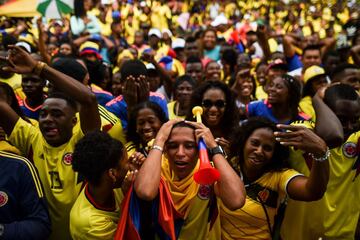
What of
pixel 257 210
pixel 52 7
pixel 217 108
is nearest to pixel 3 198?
pixel 257 210

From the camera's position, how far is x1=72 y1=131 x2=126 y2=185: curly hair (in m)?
3.27

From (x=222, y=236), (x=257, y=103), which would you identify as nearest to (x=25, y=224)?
(x=222, y=236)

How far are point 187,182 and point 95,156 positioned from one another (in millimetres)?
607

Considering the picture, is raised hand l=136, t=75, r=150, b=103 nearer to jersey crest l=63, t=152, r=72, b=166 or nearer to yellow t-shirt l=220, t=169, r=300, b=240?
jersey crest l=63, t=152, r=72, b=166

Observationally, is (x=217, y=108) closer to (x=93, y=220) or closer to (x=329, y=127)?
(x=329, y=127)

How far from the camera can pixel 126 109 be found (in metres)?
5.08

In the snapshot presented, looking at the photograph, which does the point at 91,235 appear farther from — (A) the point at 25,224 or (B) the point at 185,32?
(B) the point at 185,32

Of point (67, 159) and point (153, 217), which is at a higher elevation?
point (67, 159)

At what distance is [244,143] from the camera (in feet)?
12.5

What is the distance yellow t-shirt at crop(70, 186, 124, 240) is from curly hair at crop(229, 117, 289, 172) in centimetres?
96

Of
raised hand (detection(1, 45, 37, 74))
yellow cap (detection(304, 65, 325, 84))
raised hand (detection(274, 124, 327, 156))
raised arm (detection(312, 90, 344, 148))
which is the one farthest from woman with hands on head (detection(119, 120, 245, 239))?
yellow cap (detection(304, 65, 325, 84))

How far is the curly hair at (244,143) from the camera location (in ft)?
12.1

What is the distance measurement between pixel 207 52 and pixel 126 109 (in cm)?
616

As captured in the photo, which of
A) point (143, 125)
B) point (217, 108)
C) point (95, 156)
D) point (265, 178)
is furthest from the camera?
point (217, 108)
